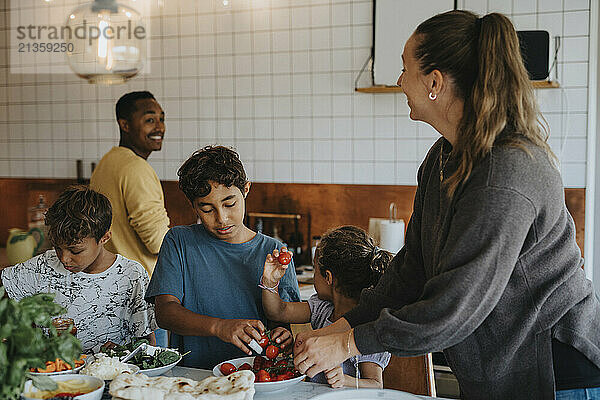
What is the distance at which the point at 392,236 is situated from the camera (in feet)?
10.1

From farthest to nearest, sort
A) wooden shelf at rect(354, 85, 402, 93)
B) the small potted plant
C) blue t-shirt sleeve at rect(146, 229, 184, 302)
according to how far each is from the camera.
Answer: wooden shelf at rect(354, 85, 402, 93) < blue t-shirt sleeve at rect(146, 229, 184, 302) < the small potted plant

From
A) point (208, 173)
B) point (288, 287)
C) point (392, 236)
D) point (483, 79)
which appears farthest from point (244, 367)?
point (392, 236)

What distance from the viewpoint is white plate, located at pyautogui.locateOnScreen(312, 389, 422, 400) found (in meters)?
1.31

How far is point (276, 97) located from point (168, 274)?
1.91m

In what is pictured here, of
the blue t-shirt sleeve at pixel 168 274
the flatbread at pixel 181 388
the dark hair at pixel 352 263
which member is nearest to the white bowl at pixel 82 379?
the flatbread at pixel 181 388

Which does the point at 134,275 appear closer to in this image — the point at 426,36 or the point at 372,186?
the point at 426,36

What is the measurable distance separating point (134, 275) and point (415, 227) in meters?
0.90

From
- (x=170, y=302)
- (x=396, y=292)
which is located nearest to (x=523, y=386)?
(x=396, y=292)

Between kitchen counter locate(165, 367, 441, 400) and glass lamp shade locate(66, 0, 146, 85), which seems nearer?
kitchen counter locate(165, 367, 441, 400)

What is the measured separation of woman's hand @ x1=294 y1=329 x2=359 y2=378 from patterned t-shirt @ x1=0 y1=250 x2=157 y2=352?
739 millimetres

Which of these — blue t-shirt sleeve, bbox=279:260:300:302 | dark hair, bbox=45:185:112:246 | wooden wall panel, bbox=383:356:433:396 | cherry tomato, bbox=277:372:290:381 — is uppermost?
dark hair, bbox=45:185:112:246

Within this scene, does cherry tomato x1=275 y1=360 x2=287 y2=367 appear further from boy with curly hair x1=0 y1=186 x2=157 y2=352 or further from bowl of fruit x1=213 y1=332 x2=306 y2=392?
boy with curly hair x1=0 y1=186 x2=157 y2=352

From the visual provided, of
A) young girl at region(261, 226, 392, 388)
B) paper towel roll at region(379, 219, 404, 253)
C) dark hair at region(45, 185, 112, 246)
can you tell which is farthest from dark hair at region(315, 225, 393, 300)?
paper towel roll at region(379, 219, 404, 253)

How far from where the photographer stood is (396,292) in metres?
1.54
